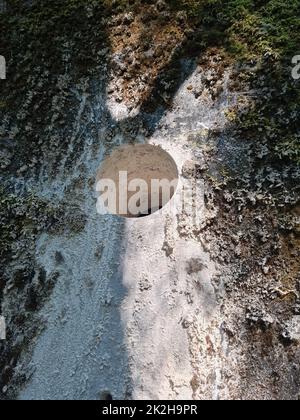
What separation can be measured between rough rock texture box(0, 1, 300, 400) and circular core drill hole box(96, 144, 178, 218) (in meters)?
0.09

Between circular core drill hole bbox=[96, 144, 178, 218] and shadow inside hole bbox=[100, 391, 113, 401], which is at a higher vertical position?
circular core drill hole bbox=[96, 144, 178, 218]

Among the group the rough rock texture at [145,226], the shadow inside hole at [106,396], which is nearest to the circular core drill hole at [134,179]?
the rough rock texture at [145,226]

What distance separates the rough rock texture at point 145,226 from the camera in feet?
9.78

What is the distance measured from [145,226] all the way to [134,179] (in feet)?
2.64

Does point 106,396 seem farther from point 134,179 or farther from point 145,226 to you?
point 134,179

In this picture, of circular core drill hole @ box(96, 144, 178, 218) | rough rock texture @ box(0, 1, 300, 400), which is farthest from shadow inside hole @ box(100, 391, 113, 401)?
circular core drill hole @ box(96, 144, 178, 218)

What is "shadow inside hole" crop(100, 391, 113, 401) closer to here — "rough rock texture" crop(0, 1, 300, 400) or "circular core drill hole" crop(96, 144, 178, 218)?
"rough rock texture" crop(0, 1, 300, 400)

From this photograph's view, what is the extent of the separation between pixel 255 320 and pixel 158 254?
81cm

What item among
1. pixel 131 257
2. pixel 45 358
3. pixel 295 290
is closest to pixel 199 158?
pixel 131 257

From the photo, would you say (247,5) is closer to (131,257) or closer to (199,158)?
(199,158)

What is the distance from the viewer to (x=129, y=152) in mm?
3922

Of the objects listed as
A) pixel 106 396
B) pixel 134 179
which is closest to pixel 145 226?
pixel 134 179

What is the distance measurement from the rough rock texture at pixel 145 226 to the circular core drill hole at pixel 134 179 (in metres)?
0.09

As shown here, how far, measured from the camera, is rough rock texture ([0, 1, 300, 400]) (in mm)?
2980
